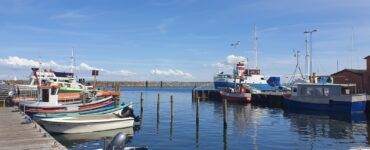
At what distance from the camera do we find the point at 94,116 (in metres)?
38.1

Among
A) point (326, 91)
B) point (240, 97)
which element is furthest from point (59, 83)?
point (240, 97)

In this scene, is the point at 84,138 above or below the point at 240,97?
below

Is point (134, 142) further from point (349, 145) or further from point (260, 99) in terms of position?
point (260, 99)

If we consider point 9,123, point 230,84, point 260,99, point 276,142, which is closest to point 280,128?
point 276,142

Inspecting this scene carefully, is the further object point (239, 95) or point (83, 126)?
point (239, 95)

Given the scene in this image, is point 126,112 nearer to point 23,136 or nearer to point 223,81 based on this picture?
point 23,136

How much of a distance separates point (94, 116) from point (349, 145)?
18845mm

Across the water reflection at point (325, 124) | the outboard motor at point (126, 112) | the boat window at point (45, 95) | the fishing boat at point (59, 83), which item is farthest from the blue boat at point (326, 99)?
the boat window at point (45, 95)

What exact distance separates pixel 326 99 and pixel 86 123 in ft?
119

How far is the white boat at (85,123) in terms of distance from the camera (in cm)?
3378

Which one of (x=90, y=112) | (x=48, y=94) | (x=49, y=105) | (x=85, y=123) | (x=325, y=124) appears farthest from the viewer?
(x=325, y=124)

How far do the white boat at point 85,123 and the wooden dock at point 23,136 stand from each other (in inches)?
85.1

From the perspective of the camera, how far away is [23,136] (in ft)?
80.3

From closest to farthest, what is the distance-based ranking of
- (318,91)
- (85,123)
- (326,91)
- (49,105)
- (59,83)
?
1. (85,123)
2. (49,105)
3. (59,83)
4. (326,91)
5. (318,91)
